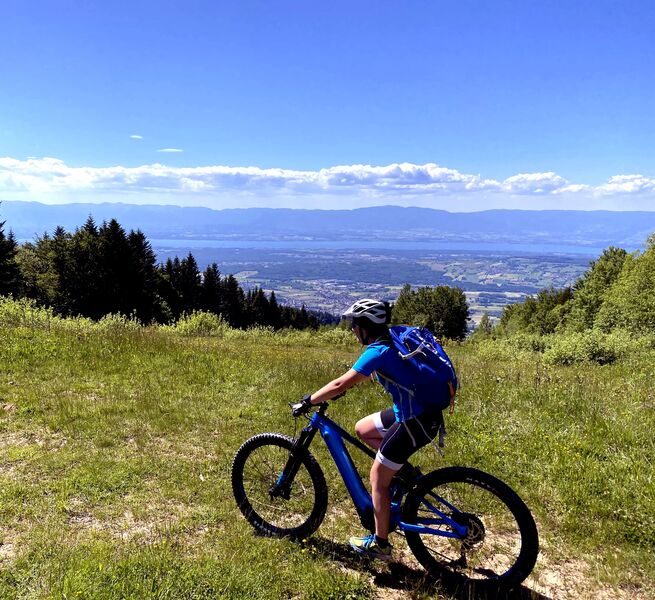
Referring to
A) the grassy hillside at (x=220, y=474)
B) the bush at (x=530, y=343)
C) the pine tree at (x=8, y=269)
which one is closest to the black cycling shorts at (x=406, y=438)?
the grassy hillside at (x=220, y=474)

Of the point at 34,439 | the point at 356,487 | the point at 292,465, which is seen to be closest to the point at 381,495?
the point at 356,487

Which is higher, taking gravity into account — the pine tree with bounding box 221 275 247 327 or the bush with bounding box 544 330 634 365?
the bush with bounding box 544 330 634 365

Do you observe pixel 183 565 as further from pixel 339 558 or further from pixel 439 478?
pixel 439 478

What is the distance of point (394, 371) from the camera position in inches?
150

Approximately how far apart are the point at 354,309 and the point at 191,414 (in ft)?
18.2

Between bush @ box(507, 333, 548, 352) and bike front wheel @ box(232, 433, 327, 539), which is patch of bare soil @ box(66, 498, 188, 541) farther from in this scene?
bush @ box(507, 333, 548, 352)

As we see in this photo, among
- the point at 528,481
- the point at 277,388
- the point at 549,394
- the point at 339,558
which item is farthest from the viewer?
the point at 277,388

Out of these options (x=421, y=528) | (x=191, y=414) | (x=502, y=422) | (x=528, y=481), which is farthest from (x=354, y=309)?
(x=191, y=414)

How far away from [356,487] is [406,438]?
2.82 ft

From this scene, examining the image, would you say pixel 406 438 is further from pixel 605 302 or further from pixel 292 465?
pixel 605 302

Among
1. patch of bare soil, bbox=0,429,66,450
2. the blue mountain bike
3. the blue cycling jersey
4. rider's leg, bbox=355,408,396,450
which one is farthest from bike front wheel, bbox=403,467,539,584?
patch of bare soil, bbox=0,429,66,450

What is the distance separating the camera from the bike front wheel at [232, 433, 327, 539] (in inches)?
185

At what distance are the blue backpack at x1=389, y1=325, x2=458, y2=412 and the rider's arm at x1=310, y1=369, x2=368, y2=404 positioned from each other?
16.9 inches

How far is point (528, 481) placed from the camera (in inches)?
234
